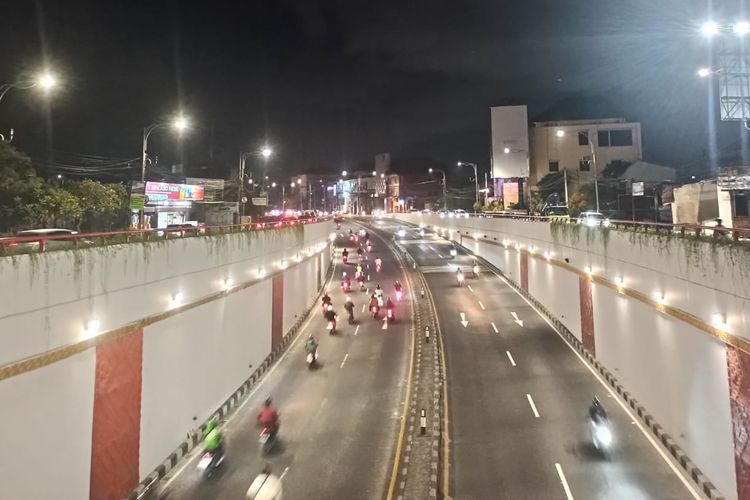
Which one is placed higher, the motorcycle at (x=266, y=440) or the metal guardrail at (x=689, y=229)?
the metal guardrail at (x=689, y=229)

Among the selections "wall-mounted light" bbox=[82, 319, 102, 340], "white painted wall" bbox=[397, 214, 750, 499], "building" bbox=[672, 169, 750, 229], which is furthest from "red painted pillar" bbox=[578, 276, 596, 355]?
"wall-mounted light" bbox=[82, 319, 102, 340]

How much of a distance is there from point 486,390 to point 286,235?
15.4m

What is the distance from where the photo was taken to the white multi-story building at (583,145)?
7281 centimetres

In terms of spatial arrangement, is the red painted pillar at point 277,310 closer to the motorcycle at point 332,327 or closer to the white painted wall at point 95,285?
the motorcycle at point 332,327

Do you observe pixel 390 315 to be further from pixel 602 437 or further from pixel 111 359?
pixel 111 359

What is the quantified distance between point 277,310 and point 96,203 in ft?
44.3

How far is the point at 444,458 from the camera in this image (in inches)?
631

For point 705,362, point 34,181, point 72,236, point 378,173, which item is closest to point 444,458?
point 705,362

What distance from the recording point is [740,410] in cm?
1230

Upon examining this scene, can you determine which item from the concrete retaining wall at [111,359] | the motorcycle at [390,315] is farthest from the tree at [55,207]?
the motorcycle at [390,315]

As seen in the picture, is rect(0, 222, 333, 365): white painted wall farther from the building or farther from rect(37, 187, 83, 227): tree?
the building

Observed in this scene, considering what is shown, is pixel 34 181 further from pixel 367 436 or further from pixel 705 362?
pixel 705 362

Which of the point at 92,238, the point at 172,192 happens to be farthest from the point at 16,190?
the point at 172,192

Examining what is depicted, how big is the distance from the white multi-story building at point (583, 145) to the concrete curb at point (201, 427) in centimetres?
5481
